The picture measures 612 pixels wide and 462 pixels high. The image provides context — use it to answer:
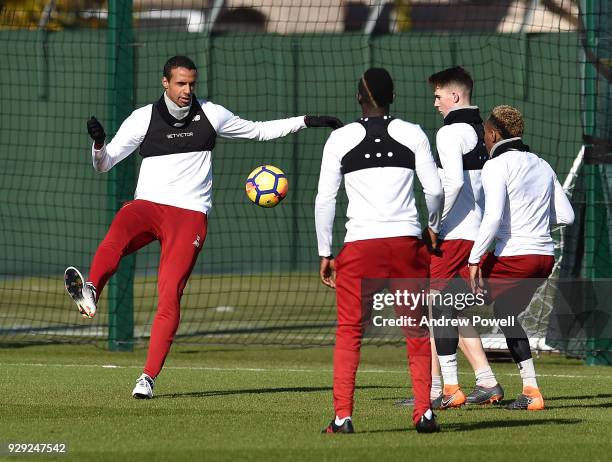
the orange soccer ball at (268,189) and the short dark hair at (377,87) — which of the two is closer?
the short dark hair at (377,87)

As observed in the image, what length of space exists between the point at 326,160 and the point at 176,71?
254 centimetres

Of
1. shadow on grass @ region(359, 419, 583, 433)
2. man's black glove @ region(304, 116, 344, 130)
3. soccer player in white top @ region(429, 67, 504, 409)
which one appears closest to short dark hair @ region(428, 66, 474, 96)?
soccer player in white top @ region(429, 67, 504, 409)

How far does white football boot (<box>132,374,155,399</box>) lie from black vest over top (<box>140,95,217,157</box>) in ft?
5.37

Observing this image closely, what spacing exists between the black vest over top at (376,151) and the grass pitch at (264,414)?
1495 mm

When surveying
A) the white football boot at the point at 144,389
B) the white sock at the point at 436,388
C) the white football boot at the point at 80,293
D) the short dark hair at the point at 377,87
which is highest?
the short dark hair at the point at 377,87

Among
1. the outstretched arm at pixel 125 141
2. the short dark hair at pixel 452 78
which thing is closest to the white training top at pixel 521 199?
the short dark hair at pixel 452 78

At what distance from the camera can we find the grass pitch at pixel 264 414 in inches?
268

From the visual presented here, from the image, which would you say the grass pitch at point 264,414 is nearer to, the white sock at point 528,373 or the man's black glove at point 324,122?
the white sock at point 528,373

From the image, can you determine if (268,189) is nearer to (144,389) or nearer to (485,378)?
(144,389)

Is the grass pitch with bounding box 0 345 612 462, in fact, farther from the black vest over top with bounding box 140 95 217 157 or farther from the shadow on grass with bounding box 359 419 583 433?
the black vest over top with bounding box 140 95 217 157

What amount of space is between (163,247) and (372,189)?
2.65 m

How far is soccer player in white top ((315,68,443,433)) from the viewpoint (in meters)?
7.09

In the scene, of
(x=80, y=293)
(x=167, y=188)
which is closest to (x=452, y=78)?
(x=167, y=188)

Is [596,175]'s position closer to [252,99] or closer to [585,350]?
[585,350]
